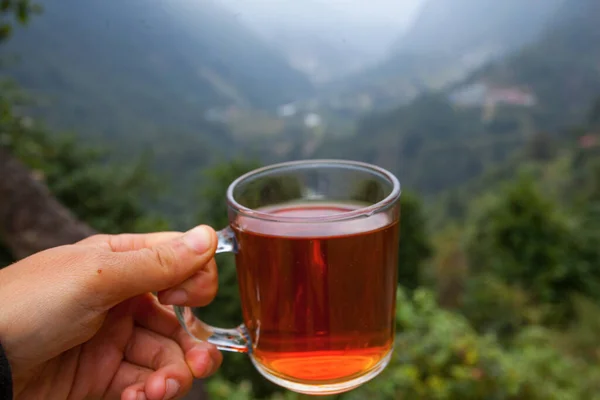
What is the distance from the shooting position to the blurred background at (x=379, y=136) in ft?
10.2

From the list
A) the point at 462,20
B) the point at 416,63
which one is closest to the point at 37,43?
the point at 462,20

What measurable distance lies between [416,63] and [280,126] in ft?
17.1

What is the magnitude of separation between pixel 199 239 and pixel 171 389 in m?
0.38

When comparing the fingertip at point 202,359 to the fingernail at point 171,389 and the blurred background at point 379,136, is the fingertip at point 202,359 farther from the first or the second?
the blurred background at point 379,136

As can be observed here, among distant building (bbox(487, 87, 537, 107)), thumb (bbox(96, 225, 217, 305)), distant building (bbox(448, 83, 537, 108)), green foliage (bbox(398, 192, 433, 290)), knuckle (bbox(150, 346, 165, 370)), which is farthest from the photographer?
distant building (bbox(448, 83, 537, 108))

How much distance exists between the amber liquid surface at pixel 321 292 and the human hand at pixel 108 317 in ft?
0.55

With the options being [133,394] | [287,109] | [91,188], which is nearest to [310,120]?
[287,109]

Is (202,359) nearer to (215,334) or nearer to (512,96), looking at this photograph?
(215,334)

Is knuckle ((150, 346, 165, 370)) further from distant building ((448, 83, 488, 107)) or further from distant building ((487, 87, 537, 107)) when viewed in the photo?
distant building ((487, 87, 537, 107))

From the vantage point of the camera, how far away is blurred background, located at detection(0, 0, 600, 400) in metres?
3.10

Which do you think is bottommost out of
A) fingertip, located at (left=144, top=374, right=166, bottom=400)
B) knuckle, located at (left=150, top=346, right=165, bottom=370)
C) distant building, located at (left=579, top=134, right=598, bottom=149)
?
distant building, located at (left=579, top=134, right=598, bottom=149)

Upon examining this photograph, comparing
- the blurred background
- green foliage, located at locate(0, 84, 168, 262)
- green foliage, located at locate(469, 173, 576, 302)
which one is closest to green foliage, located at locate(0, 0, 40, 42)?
the blurred background

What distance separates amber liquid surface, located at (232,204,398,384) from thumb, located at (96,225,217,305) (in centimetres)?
9

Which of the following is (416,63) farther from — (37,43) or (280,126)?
(37,43)
